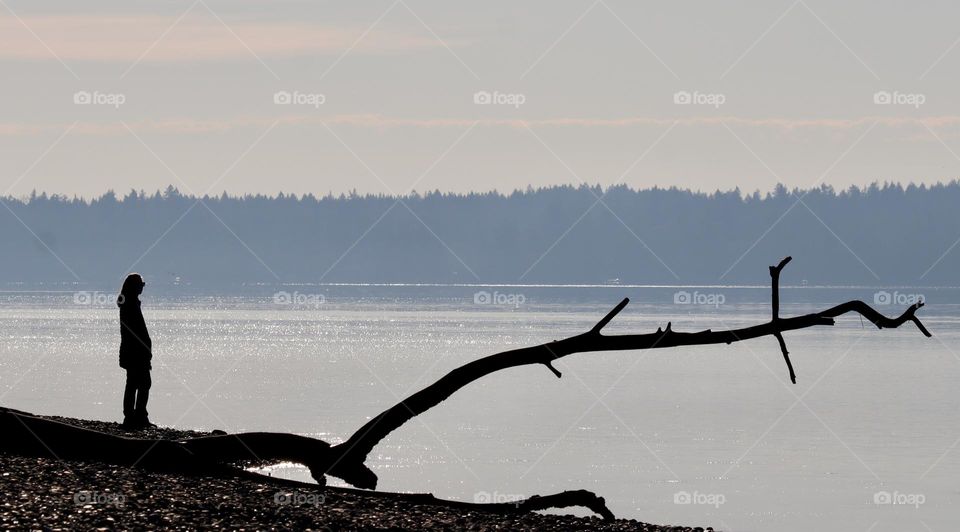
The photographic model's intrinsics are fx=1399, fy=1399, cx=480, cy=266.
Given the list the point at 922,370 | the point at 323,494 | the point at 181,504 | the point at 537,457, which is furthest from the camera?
the point at 922,370

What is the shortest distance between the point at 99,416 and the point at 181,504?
32.6 m

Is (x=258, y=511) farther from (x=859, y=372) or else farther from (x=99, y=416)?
(x=859, y=372)

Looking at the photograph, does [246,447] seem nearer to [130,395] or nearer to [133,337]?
[133,337]

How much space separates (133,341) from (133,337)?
91 mm

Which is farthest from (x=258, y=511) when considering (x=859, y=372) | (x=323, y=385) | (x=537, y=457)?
(x=859, y=372)

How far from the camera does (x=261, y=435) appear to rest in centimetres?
2005

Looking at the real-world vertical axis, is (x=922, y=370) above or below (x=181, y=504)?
above
